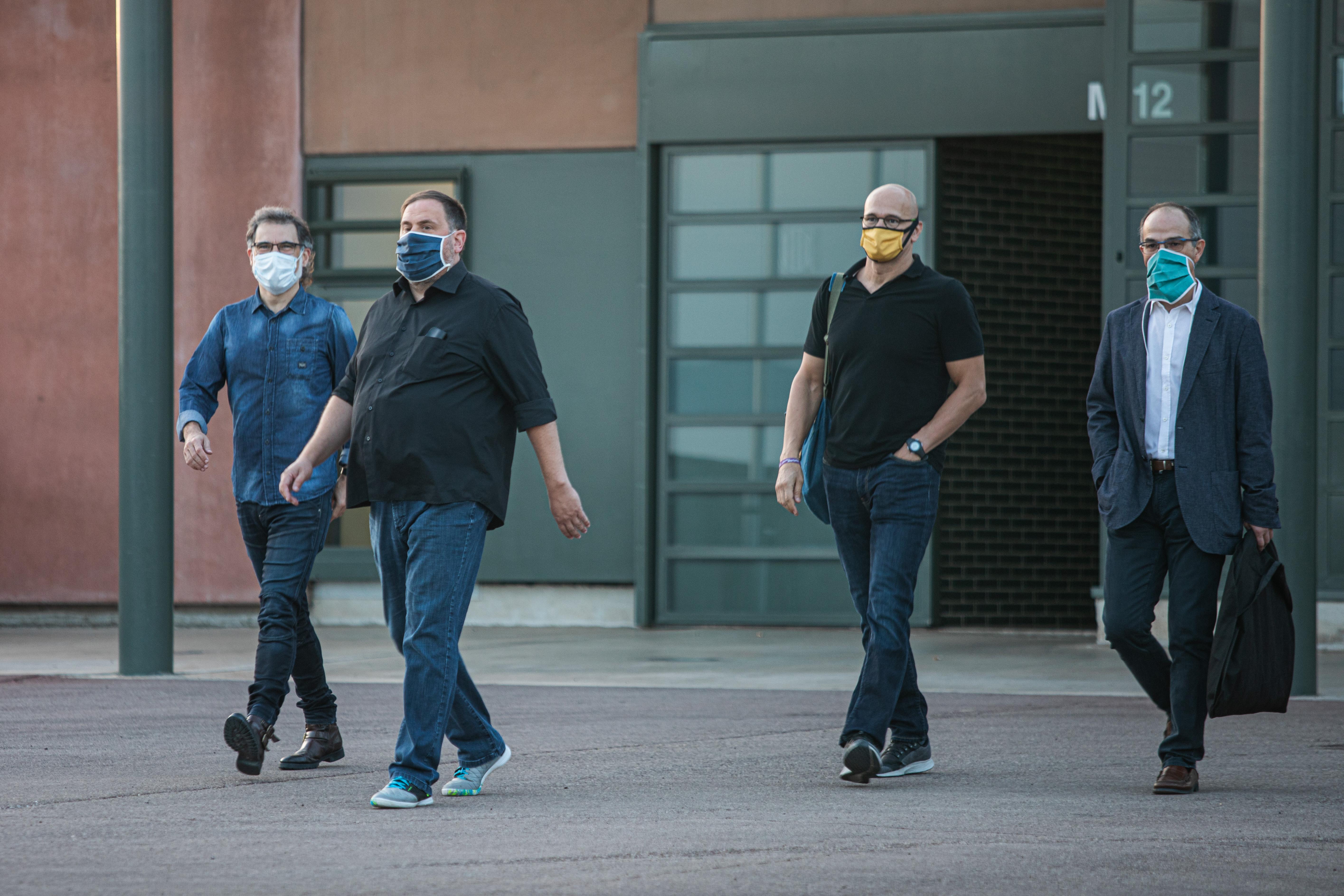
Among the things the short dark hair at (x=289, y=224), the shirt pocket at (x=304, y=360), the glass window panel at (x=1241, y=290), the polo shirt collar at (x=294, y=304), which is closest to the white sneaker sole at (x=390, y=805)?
the shirt pocket at (x=304, y=360)

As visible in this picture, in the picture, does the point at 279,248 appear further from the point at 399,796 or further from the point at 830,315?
the point at 399,796

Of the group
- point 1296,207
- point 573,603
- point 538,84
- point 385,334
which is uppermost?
point 538,84

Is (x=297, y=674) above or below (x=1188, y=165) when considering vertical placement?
below

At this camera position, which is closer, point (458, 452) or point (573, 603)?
point (458, 452)

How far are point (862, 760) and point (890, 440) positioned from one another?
1037mm

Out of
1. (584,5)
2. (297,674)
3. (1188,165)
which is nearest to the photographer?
(297,674)

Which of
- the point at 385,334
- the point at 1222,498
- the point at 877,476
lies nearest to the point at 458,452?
the point at 385,334

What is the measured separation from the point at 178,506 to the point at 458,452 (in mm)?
8802

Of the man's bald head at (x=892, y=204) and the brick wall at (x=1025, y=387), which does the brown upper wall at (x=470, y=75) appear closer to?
the brick wall at (x=1025, y=387)

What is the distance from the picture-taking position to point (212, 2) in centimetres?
1345

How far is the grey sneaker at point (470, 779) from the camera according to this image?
Answer: 17.9 ft

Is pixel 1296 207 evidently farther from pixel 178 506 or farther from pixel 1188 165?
pixel 178 506

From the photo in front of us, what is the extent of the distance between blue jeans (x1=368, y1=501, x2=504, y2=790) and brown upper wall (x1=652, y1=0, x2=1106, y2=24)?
821 cm

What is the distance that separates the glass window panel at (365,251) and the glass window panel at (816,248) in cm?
294
